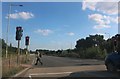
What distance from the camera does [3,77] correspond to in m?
19.3

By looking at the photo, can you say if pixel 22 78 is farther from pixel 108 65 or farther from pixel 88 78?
pixel 108 65

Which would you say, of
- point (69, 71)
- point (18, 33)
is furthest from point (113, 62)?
point (18, 33)

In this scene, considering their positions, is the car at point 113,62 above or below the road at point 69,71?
above

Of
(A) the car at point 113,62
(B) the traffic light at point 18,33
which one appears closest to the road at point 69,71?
(A) the car at point 113,62

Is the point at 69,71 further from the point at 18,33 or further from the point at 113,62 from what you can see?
the point at 18,33

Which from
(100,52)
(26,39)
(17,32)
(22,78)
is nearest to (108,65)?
(22,78)

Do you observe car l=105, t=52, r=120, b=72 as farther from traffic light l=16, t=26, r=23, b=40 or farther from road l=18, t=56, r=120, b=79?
traffic light l=16, t=26, r=23, b=40

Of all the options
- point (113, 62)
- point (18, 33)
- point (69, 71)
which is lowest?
point (69, 71)

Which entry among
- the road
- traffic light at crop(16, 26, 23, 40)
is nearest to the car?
the road

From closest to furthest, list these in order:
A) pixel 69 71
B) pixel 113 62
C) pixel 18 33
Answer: pixel 113 62
pixel 69 71
pixel 18 33

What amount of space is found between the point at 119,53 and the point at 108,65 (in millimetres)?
1815

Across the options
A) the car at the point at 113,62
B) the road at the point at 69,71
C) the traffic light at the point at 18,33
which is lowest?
the road at the point at 69,71

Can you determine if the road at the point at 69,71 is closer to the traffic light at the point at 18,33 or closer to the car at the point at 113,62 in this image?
the car at the point at 113,62

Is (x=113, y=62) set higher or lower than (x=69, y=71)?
higher
